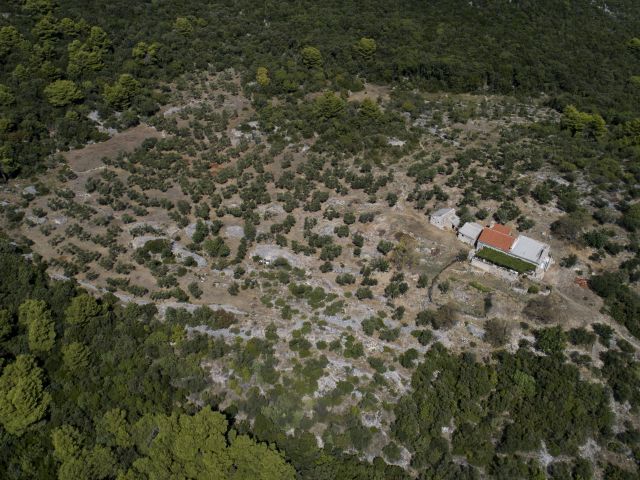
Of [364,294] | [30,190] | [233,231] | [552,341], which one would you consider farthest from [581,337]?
[30,190]

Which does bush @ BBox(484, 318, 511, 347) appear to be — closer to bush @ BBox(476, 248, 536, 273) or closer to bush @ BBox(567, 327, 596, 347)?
bush @ BBox(567, 327, 596, 347)

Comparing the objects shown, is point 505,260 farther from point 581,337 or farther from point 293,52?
point 293,52

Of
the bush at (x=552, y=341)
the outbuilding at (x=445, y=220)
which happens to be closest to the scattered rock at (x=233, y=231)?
the outbuilding at (x=445, y=220)

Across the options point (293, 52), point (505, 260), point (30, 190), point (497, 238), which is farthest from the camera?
point (293, 52)

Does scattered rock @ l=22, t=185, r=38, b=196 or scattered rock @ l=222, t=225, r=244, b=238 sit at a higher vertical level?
scattered rock @ l=22, t=185, r=38, b=196

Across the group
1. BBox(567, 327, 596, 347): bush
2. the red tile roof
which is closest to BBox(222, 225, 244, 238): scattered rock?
the red tile roof

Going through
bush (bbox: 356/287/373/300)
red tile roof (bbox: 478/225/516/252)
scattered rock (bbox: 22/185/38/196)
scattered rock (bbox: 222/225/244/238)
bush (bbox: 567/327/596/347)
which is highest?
red tile roof (bbox: 478/225/516/252)
